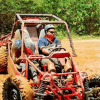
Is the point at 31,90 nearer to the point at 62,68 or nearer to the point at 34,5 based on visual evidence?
the point at 62,68

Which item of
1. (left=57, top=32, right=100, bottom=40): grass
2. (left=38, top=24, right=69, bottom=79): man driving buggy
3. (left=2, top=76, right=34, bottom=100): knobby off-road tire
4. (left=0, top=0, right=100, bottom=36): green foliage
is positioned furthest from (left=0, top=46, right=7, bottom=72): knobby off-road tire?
(left=0, top=0, right=100, bottom=36): green foliage

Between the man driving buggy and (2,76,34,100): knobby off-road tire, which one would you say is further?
the man driving buggy

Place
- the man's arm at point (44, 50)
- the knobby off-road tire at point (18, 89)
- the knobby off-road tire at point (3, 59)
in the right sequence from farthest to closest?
the knobby off-road tire at point (3, 59), the man's arm at point (44, 50), the knobby off-road tire at point (18, 89)

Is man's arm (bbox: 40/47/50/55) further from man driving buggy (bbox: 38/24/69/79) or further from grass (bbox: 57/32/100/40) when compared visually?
grass (bbox: 57/32/100/40)

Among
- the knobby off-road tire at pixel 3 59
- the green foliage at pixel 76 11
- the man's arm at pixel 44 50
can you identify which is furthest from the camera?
the green foliage at pixel 76 11

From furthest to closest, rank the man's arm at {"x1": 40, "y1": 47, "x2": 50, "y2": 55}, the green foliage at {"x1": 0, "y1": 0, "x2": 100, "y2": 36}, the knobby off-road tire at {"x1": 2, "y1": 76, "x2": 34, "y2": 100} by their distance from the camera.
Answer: the green foliage at {"x1": 0, "y1": 0, "x2": 100, "y2": 36} → the man's arm at {"x1": 40, "y1": 47, "x2": 50, "y2": 55} → the knobby off-road tire at {"x1": 2, "y1": 76, "x2": 34, "y2": 100}

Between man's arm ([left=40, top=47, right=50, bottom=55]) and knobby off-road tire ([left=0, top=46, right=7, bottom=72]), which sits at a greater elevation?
man's arm ([left=40, top=47, right=50, bottom=55])

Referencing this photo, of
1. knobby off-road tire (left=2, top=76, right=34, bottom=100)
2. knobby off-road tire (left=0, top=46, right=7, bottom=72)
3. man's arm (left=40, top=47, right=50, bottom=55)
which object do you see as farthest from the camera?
knobby off-road tire (left=0, top=46, right=7, bottom=72)

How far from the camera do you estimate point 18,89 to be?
4.37m

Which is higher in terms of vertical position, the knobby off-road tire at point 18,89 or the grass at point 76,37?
the knobby off-road tire at point 18,89

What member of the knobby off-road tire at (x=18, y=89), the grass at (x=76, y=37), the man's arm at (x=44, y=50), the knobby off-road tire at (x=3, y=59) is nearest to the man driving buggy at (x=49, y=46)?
the man's arm at (x=44, y=50)

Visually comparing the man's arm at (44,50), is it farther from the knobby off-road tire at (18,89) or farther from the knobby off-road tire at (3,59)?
the knobby off-road tire at (3,59)

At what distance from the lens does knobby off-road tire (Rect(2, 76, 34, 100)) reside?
421cm

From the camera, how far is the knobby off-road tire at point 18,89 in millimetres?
4207
